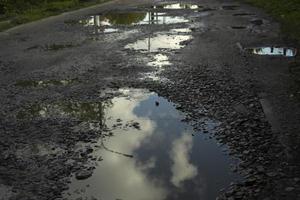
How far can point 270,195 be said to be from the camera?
570cm

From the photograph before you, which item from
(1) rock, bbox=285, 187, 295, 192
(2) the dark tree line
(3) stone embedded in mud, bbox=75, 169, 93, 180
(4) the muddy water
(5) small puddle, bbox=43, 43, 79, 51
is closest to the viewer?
(1) rock, bbox=285, 187, 295, 192

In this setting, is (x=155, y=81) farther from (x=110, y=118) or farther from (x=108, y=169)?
(x=108, y=169)

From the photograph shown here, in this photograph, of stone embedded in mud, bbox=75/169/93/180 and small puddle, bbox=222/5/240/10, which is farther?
small puddle, bbox=222/5/240/10

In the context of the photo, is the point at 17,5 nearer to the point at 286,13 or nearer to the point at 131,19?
the point at 131,19

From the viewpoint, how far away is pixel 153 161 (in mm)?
7035

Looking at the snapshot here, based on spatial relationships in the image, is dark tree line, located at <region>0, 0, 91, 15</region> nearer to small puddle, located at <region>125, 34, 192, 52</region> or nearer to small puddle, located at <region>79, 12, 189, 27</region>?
small puddle, located at <region>79, 12, 189, 27</region>

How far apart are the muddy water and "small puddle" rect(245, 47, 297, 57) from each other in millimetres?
5513

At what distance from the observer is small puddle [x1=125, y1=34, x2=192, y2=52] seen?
1529 cm

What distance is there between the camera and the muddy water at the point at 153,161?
6.10 meters

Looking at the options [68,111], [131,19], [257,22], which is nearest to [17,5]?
[131,19]

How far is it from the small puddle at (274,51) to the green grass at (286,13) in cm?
136

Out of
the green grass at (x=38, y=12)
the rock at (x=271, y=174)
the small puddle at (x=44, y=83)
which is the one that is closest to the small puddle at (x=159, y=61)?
the small puddle at (x=44, y=83)

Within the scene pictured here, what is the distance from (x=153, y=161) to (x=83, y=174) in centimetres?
117

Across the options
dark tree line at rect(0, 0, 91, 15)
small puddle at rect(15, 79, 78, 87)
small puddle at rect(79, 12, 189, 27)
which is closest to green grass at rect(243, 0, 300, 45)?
small puddle at rect(79, 12, 189, 27)
